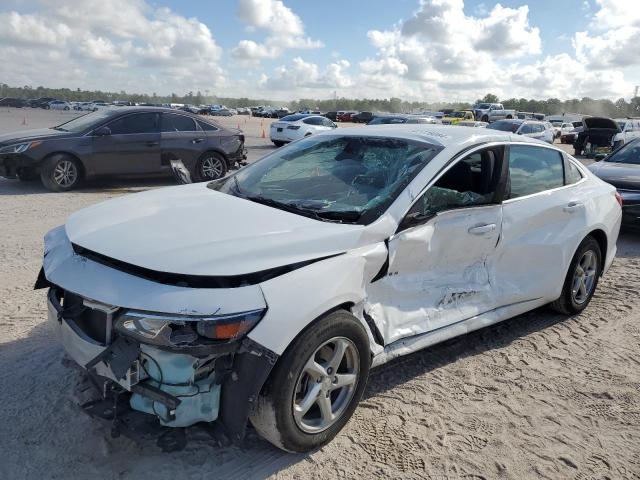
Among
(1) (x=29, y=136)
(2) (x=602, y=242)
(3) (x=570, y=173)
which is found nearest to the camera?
(3) (x=570, y=173)

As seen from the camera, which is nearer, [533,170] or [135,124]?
[533,170]

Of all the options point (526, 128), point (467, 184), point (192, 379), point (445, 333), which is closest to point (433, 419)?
point (445, 333)

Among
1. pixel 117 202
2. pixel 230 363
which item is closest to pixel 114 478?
pixel 230 363

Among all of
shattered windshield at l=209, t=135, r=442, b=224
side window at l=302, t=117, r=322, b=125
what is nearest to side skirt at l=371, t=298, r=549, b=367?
shattered windshield at l=209, t=135, r=442, b=224

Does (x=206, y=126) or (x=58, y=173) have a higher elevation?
(x=206, y=126)

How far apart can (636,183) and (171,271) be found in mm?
7592

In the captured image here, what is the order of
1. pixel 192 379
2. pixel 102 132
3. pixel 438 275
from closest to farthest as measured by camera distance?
pixel 192 379 < pixel 438 275 < pixel 102 132

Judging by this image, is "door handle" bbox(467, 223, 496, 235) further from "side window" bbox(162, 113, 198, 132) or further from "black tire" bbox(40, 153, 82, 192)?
"side window" bbox(162, 113, 198, 132)

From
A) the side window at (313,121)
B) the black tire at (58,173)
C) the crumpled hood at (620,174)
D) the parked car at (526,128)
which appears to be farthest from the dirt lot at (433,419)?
the parked car at (526,128)

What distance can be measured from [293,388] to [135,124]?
29.5ft

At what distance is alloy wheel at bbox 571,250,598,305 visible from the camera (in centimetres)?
486

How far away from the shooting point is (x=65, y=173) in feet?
31.8

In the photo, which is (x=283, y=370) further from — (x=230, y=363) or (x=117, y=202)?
(x=117, y=202)

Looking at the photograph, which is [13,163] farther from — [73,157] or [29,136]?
[73,157]
